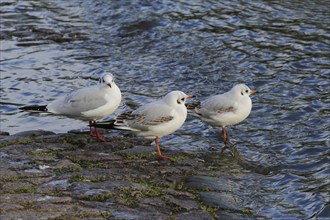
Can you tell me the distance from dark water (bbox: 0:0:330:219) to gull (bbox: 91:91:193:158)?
2.67 ft

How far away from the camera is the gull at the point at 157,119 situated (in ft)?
26.2

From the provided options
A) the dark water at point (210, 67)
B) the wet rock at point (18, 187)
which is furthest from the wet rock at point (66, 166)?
the dark water at point (210, 67)

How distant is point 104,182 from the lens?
675 cm

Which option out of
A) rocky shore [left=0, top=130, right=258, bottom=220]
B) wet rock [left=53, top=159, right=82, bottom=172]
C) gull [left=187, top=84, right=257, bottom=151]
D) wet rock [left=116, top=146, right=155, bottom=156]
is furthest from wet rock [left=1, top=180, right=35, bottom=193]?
gull [left=187, top=84, right=257, bottom=151]

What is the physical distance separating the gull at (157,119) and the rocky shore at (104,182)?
255 mm

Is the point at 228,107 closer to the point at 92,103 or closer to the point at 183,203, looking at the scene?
the point at 92,103

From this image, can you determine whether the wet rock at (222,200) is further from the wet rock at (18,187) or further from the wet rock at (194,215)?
the wet rock at (18,187)

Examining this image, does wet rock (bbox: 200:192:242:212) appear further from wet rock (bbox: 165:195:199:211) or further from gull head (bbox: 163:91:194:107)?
gull head (bbox: 163:91:194:107)

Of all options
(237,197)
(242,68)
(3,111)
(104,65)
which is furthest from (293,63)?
(237,197)

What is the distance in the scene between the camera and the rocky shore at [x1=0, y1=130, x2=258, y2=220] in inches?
237

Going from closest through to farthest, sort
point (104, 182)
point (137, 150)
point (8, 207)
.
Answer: point (8, 207) → point (104, 182) → point (137, 150)

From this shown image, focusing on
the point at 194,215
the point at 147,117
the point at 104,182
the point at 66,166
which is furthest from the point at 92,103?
the point at 194,215

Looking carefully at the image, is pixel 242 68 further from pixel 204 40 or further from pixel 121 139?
pixel 121 139

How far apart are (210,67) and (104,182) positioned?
6.91 metres
